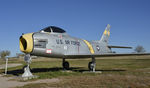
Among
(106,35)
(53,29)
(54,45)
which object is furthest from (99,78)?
(106,35)

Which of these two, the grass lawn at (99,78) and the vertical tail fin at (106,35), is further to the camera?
the vertical tail fin at (106,35)

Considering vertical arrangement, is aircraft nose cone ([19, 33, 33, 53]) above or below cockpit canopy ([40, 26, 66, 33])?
below

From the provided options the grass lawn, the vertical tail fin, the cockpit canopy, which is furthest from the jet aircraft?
the vertical tail fin

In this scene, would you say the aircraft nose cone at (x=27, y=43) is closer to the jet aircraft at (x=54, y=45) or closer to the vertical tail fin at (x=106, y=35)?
the jet aircraft at (x=54, y=45)

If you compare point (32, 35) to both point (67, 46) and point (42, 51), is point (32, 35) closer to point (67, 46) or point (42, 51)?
point (42, 51)

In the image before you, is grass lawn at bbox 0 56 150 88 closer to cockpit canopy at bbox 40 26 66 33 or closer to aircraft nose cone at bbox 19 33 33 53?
aircraft nose cone at bbox 19 33 33 53

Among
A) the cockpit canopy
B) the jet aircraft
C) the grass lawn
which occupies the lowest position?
the grass lawn

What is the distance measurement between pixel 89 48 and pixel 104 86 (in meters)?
8.69

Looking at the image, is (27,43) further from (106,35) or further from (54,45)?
(106,35)

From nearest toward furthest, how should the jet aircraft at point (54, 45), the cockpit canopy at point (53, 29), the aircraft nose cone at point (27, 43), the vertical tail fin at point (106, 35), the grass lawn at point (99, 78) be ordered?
the grass lawn at point (99, 78), the aircraft nose cone at point (27, 43), the jet aircraft at point (54, 45), the cockpit canopy at point (53, 29), the vertical tail fin at point (106, 35)

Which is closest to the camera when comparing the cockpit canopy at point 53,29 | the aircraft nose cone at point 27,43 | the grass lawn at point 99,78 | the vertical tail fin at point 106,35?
the grass lawn at point 99,78

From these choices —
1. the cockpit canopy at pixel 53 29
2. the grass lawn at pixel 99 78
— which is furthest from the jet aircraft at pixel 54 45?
the grass lawn at pixel 99 78

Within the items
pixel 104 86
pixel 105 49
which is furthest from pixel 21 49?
pixel 105 49

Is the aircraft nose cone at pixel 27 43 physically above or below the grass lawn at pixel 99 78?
above
